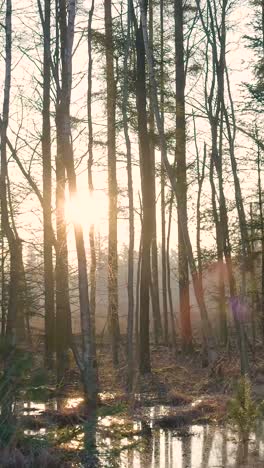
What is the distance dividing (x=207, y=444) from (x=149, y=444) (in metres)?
0.86

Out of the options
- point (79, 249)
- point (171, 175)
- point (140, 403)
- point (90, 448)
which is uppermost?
point (171, 175)

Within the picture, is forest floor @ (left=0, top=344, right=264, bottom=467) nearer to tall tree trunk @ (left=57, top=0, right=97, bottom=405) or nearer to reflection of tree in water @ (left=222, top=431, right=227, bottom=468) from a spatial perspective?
reflection of tree in water @ (left=222, top=431, right=227, bottom=468)

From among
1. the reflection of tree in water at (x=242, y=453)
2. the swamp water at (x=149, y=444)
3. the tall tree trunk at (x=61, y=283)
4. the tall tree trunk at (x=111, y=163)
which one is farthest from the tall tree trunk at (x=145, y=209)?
the reflection of tree in water at (x=242, y=453)

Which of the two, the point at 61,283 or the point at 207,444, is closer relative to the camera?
the point at 207,444

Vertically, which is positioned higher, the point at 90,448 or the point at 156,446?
the point at 90,448

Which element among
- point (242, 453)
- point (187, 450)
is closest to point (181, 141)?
point (187, 450)

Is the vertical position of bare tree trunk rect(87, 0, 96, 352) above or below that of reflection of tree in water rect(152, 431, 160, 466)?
above

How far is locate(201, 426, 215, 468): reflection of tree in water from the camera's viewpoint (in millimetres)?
9133

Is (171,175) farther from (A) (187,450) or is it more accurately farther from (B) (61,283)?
(A) (187,450)

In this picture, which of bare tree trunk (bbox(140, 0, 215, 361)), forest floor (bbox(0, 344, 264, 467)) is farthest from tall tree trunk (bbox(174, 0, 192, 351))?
bare tree trunk (bbox(140, 0, 215, 361))

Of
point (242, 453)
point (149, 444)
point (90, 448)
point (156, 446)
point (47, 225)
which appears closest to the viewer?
point (90, 448)

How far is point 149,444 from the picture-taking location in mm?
10164

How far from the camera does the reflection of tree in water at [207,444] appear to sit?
9.13 metres

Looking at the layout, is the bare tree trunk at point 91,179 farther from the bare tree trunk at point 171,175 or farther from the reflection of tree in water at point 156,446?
the reflection of tree in water at point 156,446
